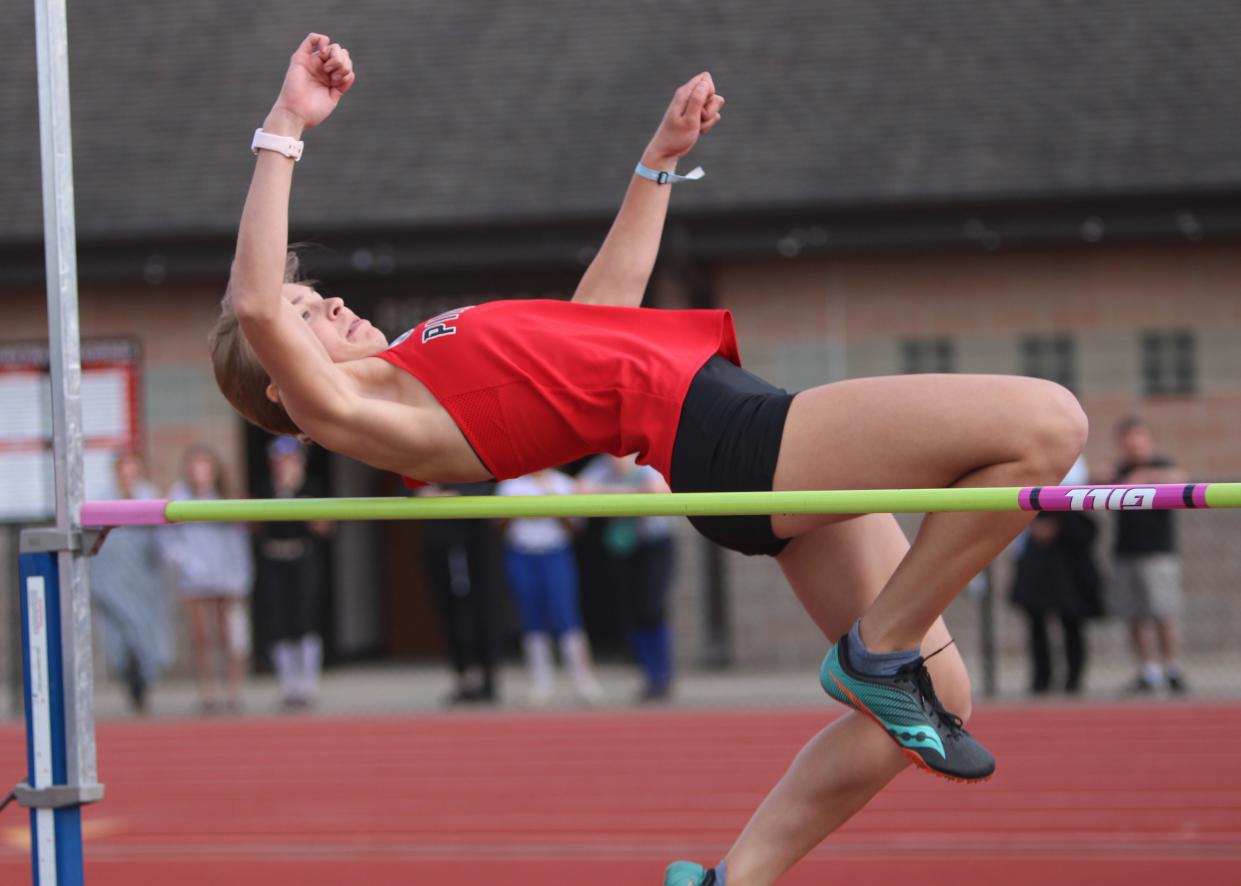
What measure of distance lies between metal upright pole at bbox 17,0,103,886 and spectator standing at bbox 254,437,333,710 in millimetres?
6133

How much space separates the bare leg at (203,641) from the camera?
10062mm

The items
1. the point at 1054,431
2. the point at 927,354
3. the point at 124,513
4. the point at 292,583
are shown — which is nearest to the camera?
the point at 1054,431

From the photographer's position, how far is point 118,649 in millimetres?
10180

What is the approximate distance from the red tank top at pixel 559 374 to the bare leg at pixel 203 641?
7340mm

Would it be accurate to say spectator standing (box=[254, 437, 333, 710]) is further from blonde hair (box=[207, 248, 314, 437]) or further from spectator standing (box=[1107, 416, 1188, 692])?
blonde hair (box=[207, 248, 314, 437])

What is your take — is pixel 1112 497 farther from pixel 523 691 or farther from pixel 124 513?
A: pixel 523 691

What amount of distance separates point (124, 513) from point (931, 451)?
1.65 meters

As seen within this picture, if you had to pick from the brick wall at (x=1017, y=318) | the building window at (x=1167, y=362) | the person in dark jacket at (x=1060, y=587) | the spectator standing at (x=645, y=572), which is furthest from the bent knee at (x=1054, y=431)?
the building window at (x=1167, y=362)

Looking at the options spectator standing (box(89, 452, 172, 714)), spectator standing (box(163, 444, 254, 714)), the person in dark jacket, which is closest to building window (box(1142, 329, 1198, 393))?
the person in dark jacket

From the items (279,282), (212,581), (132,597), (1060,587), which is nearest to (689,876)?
(279,282)

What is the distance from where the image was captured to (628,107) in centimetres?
1250

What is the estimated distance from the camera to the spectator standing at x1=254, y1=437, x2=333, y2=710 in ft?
31.9

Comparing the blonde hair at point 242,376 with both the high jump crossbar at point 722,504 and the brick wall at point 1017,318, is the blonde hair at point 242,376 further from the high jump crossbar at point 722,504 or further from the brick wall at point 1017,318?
the brick wall at point 1017,318

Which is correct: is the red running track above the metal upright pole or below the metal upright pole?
below
